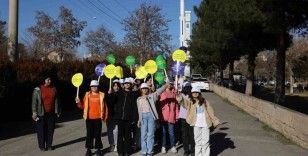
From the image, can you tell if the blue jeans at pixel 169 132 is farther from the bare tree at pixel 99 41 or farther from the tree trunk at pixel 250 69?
the bare tree at pixel 99 41

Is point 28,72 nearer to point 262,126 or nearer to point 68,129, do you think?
point 68,129

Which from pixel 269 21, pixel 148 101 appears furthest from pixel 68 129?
pixel 269 21

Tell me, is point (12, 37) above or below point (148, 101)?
above

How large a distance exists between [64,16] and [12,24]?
2809cm

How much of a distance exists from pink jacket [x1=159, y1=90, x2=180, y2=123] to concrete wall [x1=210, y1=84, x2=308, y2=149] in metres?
3.23

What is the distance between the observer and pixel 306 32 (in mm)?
23078

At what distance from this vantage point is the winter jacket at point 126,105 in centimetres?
1116

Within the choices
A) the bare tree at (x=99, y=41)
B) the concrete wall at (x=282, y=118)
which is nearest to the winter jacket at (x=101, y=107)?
the concrete wall at (x=282, y=118)

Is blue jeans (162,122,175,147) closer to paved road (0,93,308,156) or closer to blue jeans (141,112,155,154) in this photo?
paved road (0,93,308,156)

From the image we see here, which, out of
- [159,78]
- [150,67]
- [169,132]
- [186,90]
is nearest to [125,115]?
[169,132]

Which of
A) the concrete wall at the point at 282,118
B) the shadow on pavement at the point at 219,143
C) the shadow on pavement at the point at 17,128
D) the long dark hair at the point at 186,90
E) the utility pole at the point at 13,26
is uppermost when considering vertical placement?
the utility pole at the point at 13,26

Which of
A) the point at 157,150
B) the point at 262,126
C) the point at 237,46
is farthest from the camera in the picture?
the point at 237,46

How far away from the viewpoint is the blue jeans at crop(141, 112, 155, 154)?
11.0 meters

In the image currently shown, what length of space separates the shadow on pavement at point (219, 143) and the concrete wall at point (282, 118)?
5.43ft
